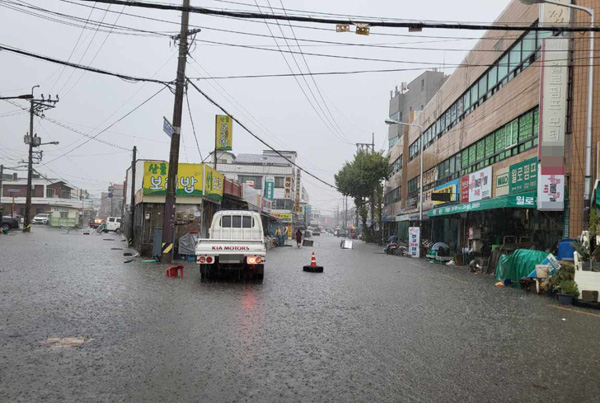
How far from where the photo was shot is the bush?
11.4m

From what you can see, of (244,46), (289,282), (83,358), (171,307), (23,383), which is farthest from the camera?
(244,46)

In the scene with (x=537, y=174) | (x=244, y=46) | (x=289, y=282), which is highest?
(x=244, y=46)

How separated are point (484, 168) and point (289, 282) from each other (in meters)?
13.7

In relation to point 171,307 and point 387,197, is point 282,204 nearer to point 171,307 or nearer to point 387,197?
point 387,197

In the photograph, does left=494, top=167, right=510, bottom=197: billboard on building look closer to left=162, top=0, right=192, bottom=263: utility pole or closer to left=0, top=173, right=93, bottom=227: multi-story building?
left=162, top=0, right=192, bottom=263: utility pole

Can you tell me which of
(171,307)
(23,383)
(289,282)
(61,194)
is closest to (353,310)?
(171,307)

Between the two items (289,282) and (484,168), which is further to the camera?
(484,168)

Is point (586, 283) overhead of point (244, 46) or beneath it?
beneath

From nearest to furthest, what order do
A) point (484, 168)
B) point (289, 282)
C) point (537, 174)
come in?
1. point (289, 282)
2. point (537, 174)
3. point (484, 168)

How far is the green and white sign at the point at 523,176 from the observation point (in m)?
17.6

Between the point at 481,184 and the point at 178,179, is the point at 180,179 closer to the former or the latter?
the point at 178,179

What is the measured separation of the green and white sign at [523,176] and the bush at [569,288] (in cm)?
644

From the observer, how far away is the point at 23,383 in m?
4.70

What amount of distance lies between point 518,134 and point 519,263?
278 inches
